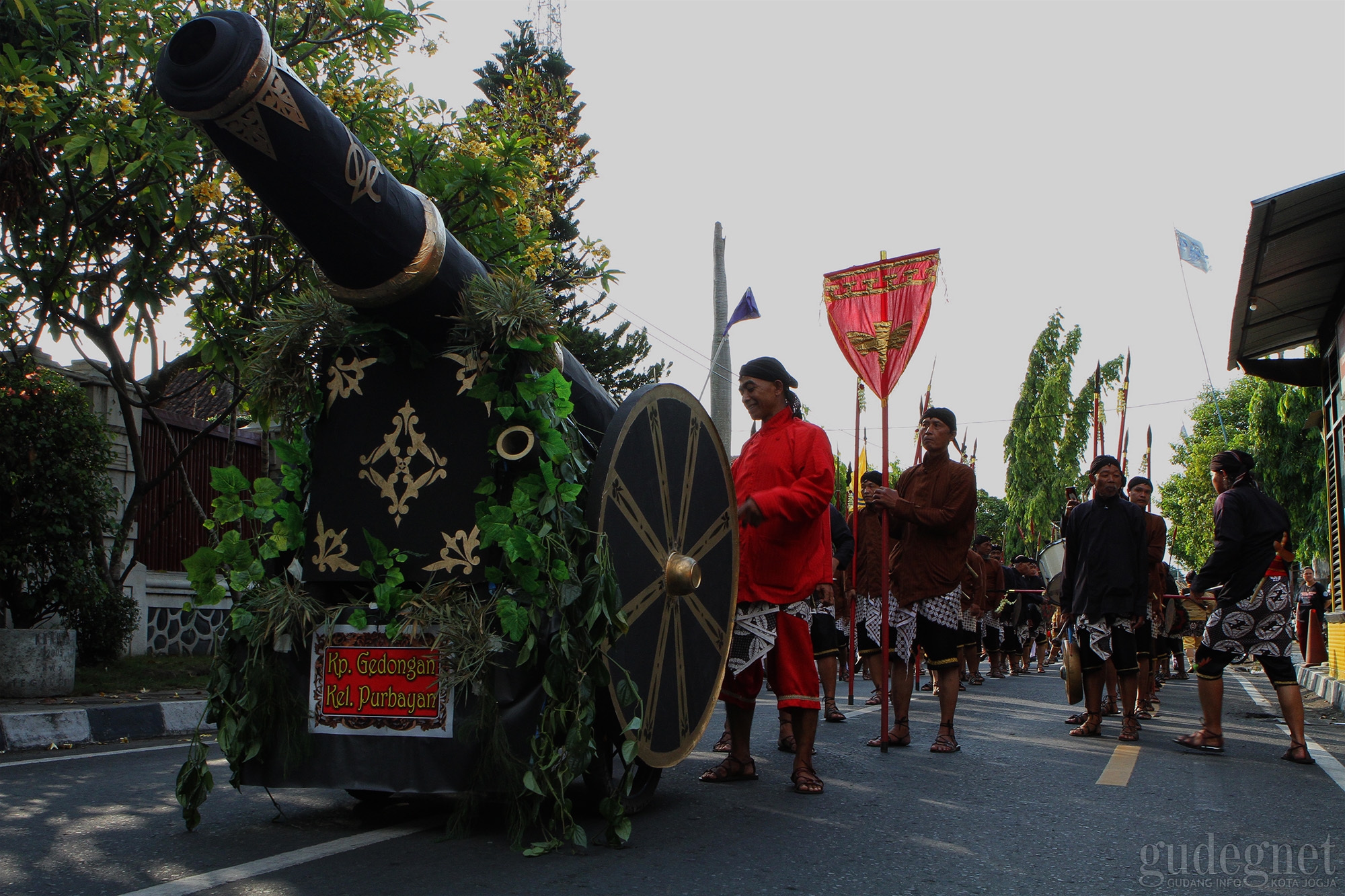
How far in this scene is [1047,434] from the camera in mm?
37750

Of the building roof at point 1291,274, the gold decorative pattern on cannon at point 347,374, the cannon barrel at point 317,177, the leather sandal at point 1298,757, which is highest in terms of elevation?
the building roof at point 1291,274

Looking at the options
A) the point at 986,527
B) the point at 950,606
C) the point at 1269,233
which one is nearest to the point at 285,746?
the point at 950,606

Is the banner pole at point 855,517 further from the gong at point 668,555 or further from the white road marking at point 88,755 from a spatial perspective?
the white road marking at point 88,755

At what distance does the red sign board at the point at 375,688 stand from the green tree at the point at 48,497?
5.14 metres

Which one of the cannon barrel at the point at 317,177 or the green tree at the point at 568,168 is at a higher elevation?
the green tree at the point at 568,168

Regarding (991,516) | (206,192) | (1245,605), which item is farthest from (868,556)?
(991,516)

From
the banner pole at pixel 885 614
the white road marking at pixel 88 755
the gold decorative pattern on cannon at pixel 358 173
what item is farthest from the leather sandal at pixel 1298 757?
the white road marking at pixel 88 755

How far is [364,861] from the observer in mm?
3234

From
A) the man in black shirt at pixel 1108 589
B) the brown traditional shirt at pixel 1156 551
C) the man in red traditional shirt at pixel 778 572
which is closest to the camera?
the man in red traditional shirt at pixel 778 572

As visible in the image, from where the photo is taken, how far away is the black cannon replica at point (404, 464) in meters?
3.02

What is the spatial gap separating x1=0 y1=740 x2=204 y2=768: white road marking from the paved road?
5 cm

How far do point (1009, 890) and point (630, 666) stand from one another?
1.40 meters

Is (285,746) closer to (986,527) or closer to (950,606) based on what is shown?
(950,606)

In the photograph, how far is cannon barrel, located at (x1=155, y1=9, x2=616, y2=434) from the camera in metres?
2.88
